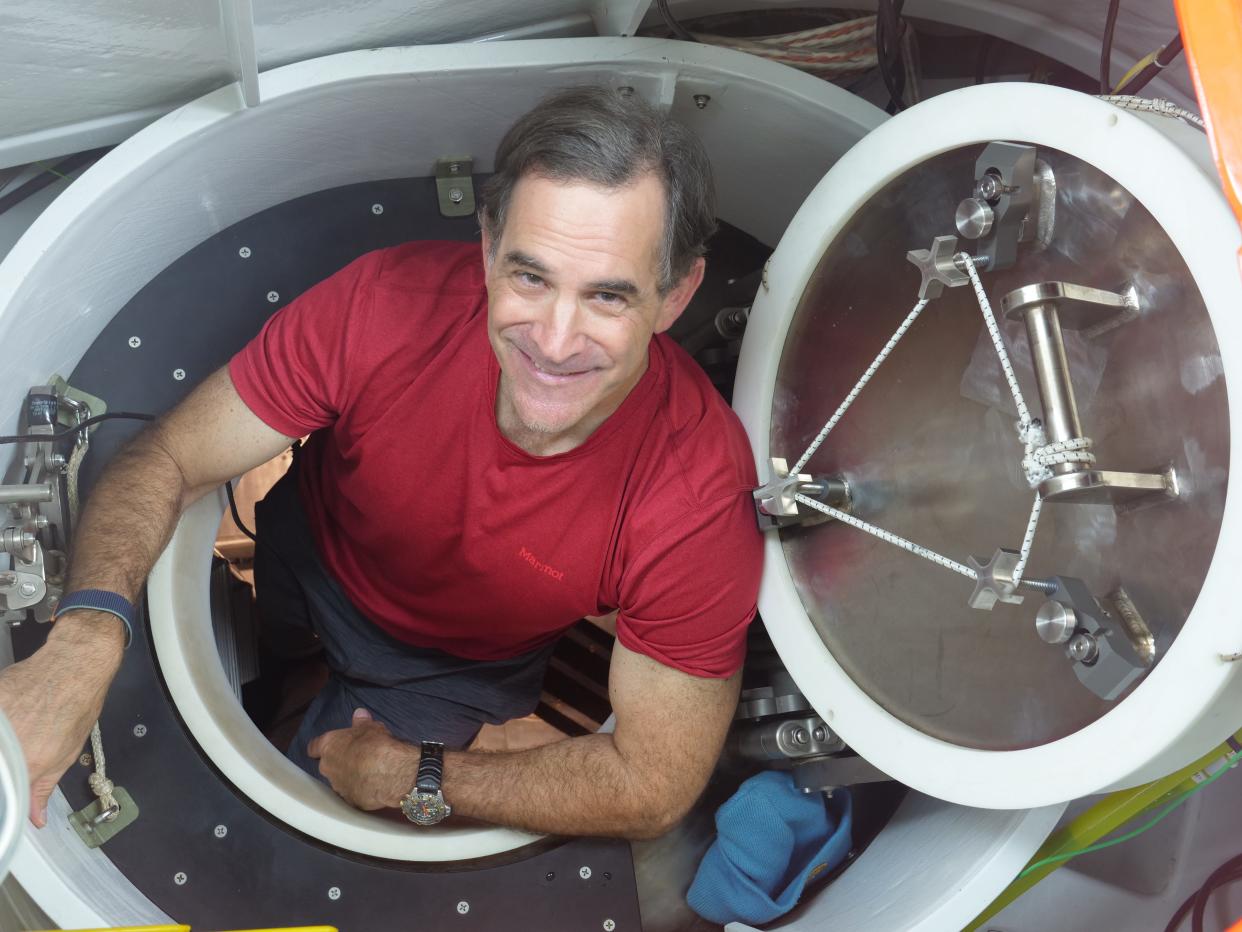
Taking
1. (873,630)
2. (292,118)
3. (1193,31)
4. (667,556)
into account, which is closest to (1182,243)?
(1193,31)

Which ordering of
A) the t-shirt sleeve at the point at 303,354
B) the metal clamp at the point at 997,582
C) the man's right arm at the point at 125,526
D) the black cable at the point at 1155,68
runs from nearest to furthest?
1. the metal clamp at the point at 997,582
2. the man's right arm at the point at 125,526
3. the black cable at the point at 1155,68
4. the t-shirt sleeve at the point at 303,354

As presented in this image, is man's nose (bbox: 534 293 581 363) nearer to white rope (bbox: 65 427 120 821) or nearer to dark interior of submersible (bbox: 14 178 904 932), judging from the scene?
dark interior of submersible (bbox: 14 178 904 932)

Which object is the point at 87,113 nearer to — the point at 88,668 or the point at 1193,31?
the point at 88,668

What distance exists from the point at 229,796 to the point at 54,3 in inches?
36.3

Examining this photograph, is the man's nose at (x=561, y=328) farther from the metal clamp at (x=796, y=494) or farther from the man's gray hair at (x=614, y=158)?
the metal clamp at (x=796, y=494)

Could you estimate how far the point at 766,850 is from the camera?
1.41 m

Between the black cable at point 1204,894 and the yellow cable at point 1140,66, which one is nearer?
the yellow cable at point 1140,66

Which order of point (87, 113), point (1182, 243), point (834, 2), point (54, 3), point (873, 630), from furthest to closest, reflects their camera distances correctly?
point (834, 2) → point (87, 113) → point (873, 630) → point (54, 3) → point (1182, 243)

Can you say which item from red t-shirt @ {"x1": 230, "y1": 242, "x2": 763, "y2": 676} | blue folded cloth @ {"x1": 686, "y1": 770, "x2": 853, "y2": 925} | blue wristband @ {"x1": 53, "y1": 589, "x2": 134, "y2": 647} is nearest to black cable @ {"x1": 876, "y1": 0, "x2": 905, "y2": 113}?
red t-shirt @ {"x1": 230, "y1": 242, "x2": 763, "y2": 676}

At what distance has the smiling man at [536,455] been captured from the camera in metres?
1.19

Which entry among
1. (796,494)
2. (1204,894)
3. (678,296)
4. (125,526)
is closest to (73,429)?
(125,526)

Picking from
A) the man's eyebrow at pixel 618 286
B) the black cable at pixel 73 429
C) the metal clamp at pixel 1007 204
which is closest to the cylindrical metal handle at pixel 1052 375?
the metal clamp at pixel 1007 204

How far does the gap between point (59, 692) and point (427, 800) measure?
0.51 meters

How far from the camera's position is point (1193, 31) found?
0.65 meters
